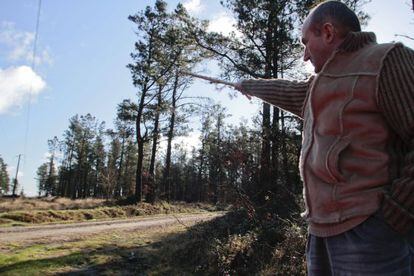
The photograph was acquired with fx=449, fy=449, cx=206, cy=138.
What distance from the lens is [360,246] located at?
5.86 feet

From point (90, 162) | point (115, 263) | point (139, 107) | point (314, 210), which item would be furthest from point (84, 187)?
point (314, 210)

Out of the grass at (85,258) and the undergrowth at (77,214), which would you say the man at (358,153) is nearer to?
the grass at (85,258)

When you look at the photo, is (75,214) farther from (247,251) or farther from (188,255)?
(247,251)

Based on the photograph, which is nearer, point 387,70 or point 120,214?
point 387,70

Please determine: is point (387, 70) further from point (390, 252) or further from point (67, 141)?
point (67, 141)

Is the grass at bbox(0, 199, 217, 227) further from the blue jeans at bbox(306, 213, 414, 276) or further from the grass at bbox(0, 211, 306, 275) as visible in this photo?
the blue jeans at bbox(306, 213, 414, 276)

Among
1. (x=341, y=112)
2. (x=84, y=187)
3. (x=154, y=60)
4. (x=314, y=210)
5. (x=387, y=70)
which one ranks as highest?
(x=154, y=60)

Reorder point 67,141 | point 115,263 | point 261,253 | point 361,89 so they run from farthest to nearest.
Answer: point 67,141
point 115,263
point 261,253
point 361,89

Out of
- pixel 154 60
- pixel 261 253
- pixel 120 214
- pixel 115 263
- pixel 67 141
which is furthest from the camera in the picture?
pixel 67 141

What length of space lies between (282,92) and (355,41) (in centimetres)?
65

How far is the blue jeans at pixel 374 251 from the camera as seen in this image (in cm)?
173

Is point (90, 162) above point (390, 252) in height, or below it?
above

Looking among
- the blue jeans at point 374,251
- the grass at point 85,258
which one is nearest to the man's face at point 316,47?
the blue jeans at point 374,251

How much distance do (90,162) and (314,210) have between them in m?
77.6
